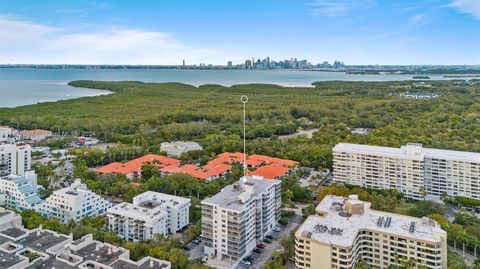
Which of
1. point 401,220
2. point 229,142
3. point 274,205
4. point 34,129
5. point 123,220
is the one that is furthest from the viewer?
point 34,129

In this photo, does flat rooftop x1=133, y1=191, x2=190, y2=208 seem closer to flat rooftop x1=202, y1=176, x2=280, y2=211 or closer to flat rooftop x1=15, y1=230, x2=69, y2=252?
flat rooftop x1=202, y1=176, x2=280, y2=211

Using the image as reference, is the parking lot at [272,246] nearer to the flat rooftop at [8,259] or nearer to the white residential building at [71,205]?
the flat rooftop at [8,259]

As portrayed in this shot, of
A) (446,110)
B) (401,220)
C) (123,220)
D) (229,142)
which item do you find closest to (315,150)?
(229,142)

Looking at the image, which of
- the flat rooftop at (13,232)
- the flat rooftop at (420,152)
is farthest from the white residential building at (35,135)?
the flat rooftop at (420,152)

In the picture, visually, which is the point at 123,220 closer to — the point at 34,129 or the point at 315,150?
the point at 315,150

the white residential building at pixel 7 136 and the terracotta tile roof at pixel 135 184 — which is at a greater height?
the white residential building at pixel 7 136
